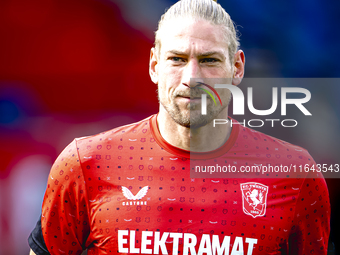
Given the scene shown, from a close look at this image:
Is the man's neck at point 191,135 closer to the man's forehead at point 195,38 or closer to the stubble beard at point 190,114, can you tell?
the stubble beard at point 190,114

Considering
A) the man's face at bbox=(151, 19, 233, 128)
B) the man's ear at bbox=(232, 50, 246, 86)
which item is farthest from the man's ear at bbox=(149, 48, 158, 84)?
the man's ear at bbox=(232, 50, 246, 86)

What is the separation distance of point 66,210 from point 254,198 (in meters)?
1.14

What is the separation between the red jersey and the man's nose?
41cm

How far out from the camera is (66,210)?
7.14ft

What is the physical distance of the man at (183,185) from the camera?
6.66 feet

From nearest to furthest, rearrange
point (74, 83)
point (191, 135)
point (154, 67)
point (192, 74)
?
point (192, 74)
point (191, 135)
point (154, 67)
point (74, 83)

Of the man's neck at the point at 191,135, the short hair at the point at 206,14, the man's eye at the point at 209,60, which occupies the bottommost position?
the man's neck at the point at 191,135

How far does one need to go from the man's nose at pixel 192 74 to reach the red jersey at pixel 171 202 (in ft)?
1.36

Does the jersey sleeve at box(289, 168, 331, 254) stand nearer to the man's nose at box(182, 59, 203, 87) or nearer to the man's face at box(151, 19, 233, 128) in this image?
the man's face at box(151, 19, 233, 128)

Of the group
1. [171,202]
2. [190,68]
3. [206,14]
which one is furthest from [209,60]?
[171,202]

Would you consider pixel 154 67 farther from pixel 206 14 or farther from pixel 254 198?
pixel 254 198

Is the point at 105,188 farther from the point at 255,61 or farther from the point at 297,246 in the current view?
the point at 255,61

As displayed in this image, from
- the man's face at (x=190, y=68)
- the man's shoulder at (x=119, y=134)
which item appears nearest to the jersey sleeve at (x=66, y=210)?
the man's shoulder at (x=119, y=134)

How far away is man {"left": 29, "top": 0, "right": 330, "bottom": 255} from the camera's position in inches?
79.9
